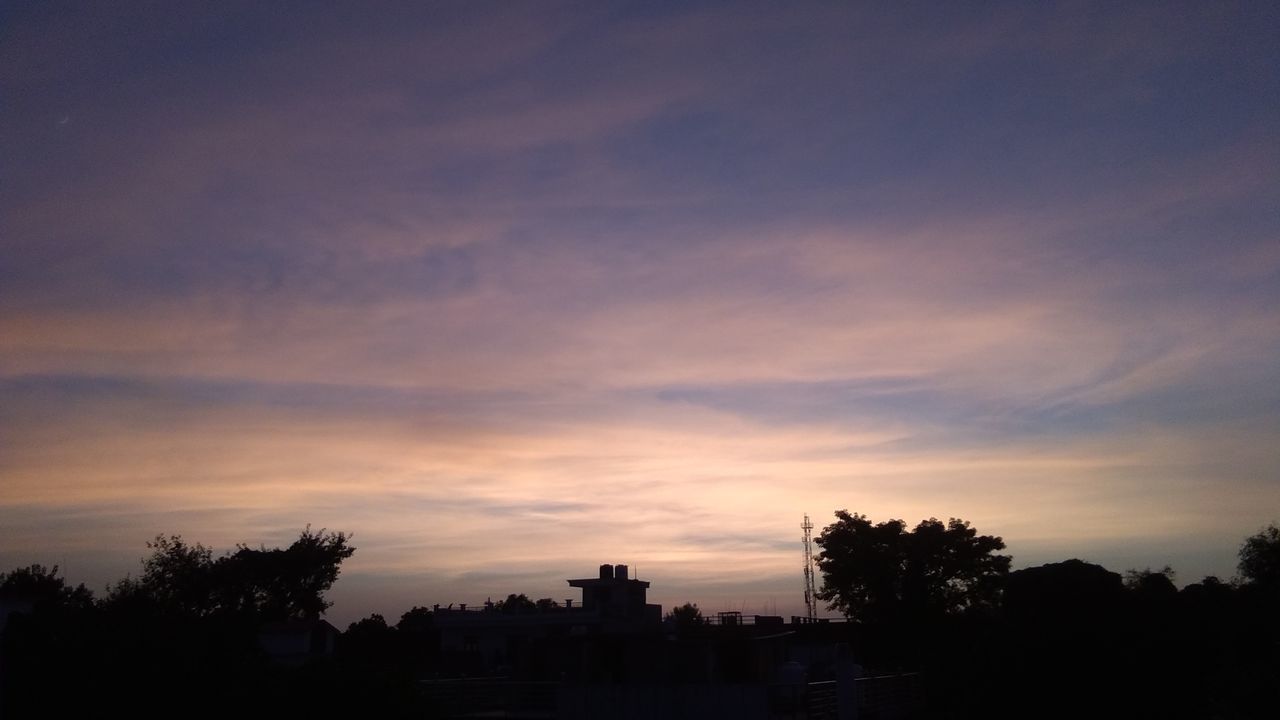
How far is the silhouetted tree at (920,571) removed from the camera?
66.9 metres

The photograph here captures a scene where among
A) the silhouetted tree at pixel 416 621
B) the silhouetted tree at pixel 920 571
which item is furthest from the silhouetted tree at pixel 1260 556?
the silhouetted tree at pixel 416 621

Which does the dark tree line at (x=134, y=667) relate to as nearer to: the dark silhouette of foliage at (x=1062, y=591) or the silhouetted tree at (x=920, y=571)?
the dark silhouette of foliage at (x=1062, y=591)

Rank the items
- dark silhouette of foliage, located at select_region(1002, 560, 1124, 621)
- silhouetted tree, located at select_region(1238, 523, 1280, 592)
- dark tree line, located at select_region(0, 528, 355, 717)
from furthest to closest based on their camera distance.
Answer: silhouetted tree, located at select_region(1238, 523, 1280, 592) < dark silhouette of foliage, located at select_region(1002, 560, 1124, 621) < dark tree line, located at select_region(0, 528, 355, 717)

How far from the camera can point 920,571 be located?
6719 cm

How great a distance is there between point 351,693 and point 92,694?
18.7ft

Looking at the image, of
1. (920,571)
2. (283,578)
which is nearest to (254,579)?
(283,578)

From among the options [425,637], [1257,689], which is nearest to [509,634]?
[425,637]

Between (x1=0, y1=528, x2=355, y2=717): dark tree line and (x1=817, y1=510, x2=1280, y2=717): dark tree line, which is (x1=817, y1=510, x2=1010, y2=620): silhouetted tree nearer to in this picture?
(x1=817, y1=510, x2=1280, y2=717): dark tree line

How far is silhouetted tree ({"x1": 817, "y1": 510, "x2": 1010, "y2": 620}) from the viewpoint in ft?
219

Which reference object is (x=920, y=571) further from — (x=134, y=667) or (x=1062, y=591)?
(x=134, y=667)

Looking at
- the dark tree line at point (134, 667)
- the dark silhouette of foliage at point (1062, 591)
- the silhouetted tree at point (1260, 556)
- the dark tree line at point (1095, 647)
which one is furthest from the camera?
the silhouetted tree at point (1260, 556)

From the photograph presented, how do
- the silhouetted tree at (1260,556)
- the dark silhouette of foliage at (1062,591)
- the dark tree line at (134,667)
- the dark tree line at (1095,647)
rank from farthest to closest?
the silhouetted tree at (1260,556), the dark silhouette of foliage at (1062,591), the dark tree line at (1095,647), the dark tree line at (134,667)

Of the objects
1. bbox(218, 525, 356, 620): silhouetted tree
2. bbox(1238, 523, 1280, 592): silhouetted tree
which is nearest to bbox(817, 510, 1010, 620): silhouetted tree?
bbox(1238, 523, 1280, 592): silhouetted tree

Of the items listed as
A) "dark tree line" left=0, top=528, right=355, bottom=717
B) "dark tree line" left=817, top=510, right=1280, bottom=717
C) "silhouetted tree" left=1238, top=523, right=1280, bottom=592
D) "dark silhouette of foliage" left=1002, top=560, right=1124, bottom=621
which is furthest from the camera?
"silhouetted tree" left=1238, top=523, right=1280, bottom=592
